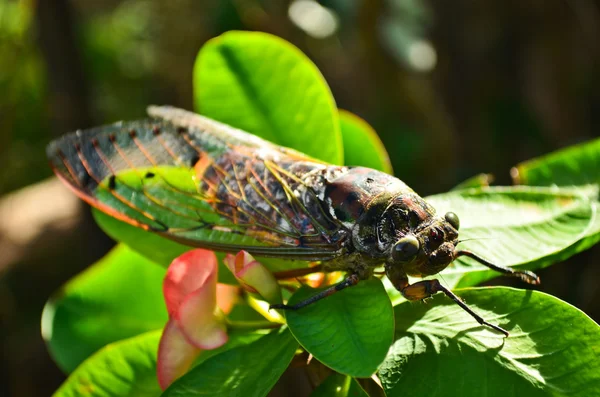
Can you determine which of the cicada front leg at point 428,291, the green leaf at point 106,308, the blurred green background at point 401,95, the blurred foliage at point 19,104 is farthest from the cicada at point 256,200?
the blurred foliage at point 19,104

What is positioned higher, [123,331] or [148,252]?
[148,252]

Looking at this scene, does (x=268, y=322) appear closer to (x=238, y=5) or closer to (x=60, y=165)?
(x=60, y=165)

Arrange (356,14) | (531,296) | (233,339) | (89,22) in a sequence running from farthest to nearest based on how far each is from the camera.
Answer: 1. (89,22)
2. (356,14)
3. (233,339)
4. (531,296)

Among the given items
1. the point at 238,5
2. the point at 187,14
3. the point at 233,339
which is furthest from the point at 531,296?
the point at 187,14

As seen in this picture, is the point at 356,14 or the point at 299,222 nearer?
the point at 299,222

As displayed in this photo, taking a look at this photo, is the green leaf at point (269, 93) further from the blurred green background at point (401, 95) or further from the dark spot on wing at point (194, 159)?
the blurred green background at point (401, 95)

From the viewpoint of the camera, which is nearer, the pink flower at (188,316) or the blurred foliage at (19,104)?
the pink flower at (188,316)

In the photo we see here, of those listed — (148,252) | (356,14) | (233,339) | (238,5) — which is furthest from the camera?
(238,5)
